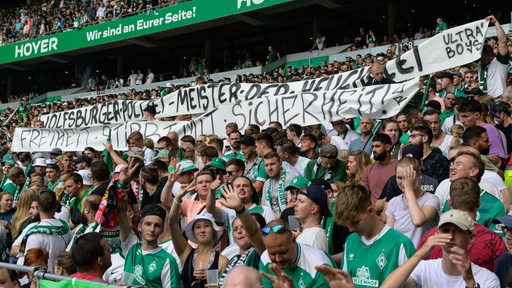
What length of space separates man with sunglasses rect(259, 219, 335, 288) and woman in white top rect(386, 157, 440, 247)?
80cm

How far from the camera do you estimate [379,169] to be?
6.18 meters

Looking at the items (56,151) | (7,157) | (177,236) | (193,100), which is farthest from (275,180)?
(7,157)

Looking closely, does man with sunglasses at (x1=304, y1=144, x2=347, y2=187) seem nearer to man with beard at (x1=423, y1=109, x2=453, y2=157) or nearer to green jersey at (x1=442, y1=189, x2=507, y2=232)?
man with beard at (x1=423, y1=109, x2=453, y2=157)

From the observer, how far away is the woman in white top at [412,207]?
446 centimetres

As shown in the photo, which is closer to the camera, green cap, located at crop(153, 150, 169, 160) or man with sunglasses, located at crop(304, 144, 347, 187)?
man with sunglasses, located at crop(304, 144, 347, 187)

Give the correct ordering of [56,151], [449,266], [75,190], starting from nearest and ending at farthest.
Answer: [449,266] → [75,190] → [56,151]

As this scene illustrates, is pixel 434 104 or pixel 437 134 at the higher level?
pixel 434 104

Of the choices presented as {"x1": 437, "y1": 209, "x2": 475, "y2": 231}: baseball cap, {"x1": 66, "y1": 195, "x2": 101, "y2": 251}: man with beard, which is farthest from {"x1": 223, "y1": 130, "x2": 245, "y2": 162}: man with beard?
{"x1": 437, "y1": 209, "x2": 475, "y2": 231}: baseball cap

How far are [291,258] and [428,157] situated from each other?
2590 millimetres

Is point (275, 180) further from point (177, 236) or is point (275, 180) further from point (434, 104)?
point (434, 104)

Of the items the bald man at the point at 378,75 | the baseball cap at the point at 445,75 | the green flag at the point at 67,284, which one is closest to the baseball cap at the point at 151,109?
the bald man at the point at 378,75

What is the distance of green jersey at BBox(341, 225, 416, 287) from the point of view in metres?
3.77

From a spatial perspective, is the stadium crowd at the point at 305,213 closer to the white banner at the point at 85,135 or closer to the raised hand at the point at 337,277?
the raised hand at the point at 337,277

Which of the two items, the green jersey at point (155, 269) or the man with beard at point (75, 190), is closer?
the green jersey at point (155, 269)
